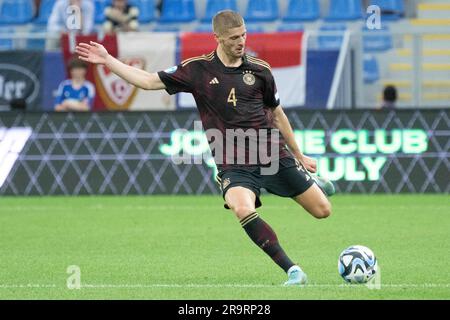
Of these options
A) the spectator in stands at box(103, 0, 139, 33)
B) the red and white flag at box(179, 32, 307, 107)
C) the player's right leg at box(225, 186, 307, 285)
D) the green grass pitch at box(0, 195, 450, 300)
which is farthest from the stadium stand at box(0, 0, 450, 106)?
the player's right leg at box(225, 186, 307, 285)

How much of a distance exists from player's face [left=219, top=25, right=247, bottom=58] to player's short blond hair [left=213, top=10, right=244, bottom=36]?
0.03 meters

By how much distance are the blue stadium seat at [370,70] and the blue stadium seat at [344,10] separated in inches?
94.9

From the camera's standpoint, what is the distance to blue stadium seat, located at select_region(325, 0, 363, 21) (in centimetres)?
2097

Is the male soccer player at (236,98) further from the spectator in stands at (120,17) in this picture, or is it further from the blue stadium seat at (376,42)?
the spectator in stands at (120,17)

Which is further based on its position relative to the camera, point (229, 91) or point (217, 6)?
point (217, 6)

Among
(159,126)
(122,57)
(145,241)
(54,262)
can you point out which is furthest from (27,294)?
(122,57)

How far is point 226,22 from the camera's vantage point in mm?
8922

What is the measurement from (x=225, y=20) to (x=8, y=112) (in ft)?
29.3

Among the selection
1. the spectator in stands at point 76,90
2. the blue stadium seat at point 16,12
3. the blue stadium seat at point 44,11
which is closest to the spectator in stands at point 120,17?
the spectator in stands at point 76,90

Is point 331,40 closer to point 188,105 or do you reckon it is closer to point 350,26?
point 350,26

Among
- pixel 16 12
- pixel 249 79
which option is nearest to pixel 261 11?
pixel 16 12

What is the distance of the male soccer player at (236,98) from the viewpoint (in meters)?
9.03

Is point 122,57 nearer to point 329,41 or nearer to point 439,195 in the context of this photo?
point 329,41

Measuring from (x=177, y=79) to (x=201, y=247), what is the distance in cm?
284
